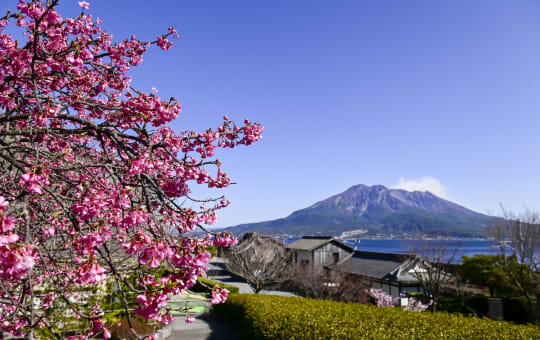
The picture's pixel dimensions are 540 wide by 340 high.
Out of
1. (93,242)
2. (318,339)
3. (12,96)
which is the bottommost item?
(318,339)

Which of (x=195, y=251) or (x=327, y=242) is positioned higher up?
(x=195, y=251)

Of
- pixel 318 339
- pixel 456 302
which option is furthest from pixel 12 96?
pixel 456 302

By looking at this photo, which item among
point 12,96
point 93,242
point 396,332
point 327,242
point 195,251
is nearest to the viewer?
point 93,242

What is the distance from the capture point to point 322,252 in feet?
120

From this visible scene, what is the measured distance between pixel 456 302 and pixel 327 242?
17283 millimetres

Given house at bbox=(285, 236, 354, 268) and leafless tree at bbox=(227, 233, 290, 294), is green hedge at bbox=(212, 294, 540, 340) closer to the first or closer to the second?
leafless tree at bbox=(227, 233, 290, 294)

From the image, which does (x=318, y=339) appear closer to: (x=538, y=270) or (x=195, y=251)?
(x=195, y=251)

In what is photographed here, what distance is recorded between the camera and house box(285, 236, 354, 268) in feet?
118

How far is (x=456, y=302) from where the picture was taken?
67.3 ft

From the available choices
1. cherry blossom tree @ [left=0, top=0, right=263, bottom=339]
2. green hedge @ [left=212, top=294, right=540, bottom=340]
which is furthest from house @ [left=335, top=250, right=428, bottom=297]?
cherry blossom tree @ [left=0, top=0, right=263, bottom=339]

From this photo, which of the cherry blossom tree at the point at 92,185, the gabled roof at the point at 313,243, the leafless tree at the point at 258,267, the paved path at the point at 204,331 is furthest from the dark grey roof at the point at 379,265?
the cherry blossom tree at the point at 92,185

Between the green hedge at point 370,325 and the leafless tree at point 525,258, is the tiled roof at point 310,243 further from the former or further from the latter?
the green hedge at point 370,325

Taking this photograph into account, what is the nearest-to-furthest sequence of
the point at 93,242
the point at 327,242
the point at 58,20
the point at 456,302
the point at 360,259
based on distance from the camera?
the point at 93,242
the point at 58,20
the point at 456,302
the point at 360,259
the point at 327,242

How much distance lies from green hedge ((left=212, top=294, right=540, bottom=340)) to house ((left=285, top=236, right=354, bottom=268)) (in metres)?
26.6
